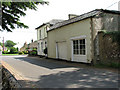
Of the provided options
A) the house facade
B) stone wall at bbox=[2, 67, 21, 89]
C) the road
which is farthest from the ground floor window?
stone wall at bbox=[2, 67, 21, 89]

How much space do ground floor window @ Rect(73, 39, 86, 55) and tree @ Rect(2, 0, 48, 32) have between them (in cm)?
569

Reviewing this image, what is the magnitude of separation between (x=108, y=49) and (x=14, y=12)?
7.81 m

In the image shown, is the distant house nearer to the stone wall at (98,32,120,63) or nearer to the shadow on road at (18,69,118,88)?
the stone wall at (98,32,120,63)

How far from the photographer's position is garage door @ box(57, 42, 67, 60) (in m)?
15.4

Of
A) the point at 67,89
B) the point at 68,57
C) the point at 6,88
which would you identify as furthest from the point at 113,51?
the point at 6,88

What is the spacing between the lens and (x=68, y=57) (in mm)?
14227

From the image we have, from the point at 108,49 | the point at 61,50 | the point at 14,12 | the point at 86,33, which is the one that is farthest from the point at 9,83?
the point at 61,50

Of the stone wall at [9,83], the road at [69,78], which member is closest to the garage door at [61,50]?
the road at [69,78]

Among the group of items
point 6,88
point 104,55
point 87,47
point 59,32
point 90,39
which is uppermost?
point 59,32

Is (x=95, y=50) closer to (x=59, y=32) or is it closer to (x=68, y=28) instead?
(x=68, y=28)

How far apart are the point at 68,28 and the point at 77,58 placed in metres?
3.78

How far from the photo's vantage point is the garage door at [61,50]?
15.4 metres

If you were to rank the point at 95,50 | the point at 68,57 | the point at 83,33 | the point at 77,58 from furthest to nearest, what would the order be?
the point at 68,57 → the point at 77,58 → the point at 83,33 → the point at 95,50

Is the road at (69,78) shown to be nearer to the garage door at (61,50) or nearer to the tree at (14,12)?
the tree at (14,12)
